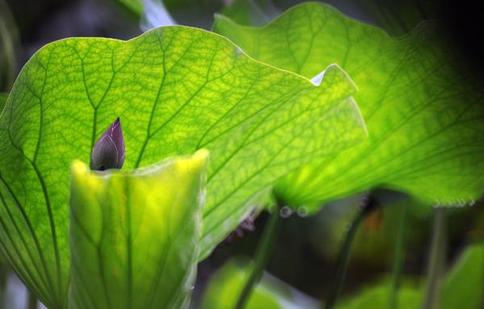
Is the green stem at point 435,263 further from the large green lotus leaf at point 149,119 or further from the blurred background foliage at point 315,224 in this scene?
the large green lotus leaf at point 149,119

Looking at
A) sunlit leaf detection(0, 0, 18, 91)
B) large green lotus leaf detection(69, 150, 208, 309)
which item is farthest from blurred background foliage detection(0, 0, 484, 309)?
large green lotus leaf detection(69, 150, 208, 309)

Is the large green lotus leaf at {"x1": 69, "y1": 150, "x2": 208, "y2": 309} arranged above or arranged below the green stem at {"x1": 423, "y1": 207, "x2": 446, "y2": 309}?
above

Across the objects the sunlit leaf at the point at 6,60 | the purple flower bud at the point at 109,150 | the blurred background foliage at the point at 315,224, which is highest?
the purple flower bud at the point at 109,150

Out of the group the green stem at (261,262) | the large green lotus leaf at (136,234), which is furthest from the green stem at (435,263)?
the large green lotus leaf at (136,234)

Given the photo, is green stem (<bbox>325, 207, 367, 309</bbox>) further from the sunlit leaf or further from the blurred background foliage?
the sunlit leaf

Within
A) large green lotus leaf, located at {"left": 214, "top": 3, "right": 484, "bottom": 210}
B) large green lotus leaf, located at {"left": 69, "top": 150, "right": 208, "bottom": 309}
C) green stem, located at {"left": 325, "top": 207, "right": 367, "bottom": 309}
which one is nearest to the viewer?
large green lotus leaf, located at {"left": 69, "top": 150, "right": 208, "bottom": 309}

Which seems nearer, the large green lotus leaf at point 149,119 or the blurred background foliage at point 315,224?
the large green lotus leaf at point 149,119
